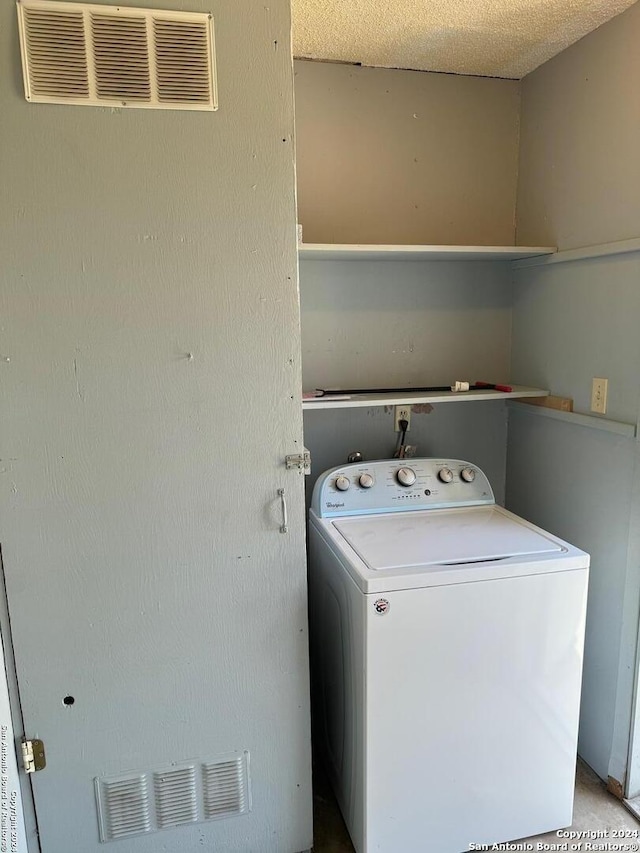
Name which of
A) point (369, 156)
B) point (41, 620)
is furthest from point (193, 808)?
point (369, 156)

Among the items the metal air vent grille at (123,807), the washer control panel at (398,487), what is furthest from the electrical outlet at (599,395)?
the metal air vent grille at (123,807)

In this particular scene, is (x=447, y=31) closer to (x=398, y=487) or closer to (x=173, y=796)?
(x=398, y=487)

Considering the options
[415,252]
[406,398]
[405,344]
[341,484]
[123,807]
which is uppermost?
[415,252]

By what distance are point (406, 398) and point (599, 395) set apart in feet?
2.05

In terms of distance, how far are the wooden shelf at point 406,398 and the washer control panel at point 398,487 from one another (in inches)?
8.9

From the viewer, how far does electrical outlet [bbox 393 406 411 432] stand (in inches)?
87.1

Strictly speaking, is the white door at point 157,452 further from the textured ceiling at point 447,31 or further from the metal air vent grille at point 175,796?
the textured ceiling at point 447,31

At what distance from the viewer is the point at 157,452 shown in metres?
1.40

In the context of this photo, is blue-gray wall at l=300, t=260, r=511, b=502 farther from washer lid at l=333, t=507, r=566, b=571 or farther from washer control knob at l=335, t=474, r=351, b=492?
washer lid at l=333, t=507, r=566, b=571

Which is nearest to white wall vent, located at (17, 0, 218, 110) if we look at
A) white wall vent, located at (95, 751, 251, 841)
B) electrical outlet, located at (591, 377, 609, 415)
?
electrical outlet, located at (591, 377, 609, 415)

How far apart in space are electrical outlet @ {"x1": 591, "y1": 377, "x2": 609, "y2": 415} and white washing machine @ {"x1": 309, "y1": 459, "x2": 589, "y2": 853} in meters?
0.47

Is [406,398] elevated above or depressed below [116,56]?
below

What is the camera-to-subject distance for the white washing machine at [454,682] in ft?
4.85

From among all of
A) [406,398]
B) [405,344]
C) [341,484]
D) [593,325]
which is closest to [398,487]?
[341,484]
